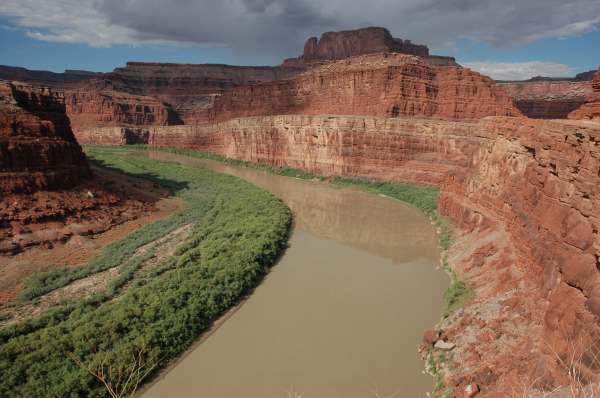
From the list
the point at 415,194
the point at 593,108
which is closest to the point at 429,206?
the point at 415,194

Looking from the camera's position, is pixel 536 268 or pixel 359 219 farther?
pixel 359 219

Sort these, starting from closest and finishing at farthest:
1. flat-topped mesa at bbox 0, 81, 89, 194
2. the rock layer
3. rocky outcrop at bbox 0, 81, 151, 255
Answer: the rock layer < rocky outcrop at bbox 0, 81, 151, 255 < flat-topped mesa at bbox 0, 81, 89, 194

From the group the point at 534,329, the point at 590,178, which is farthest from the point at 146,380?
the point at 590,178

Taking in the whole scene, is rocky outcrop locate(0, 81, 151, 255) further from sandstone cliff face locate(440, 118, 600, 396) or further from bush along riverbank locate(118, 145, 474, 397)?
sandstone cliff face locate(440, 118, 600, 396)

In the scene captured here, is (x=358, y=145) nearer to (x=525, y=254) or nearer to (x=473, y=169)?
(x=473, y=169)

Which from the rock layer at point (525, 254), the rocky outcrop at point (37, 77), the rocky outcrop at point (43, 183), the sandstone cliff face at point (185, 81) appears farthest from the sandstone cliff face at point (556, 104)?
the rocky outcrop at point (37, 77)

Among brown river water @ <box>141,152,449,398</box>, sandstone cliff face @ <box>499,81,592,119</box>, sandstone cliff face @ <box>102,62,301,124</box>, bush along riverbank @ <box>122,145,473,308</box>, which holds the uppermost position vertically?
sandstone cliff face @ <box>102,62,301,124</box>

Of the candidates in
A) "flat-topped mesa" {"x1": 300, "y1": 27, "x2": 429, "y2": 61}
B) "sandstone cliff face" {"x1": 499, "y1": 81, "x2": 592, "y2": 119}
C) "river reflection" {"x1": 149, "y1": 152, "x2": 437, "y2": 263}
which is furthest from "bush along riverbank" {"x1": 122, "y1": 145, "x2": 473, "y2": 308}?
"flat-topped mesa" {"x1": 300, "y1": 27, "x2": 429, "y2": 61}
